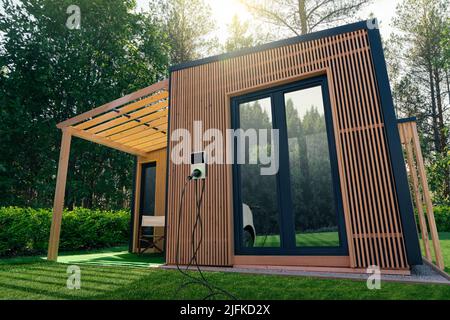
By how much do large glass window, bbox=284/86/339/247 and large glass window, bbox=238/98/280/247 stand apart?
28 cm

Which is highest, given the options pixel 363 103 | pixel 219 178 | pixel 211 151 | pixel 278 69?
pixel 278 69

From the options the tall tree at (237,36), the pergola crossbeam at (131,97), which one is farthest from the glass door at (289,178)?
the tall tree at (237,36)

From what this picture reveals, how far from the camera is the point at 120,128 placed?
20.3 ft

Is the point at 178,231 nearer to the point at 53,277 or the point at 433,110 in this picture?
the point at 53,277

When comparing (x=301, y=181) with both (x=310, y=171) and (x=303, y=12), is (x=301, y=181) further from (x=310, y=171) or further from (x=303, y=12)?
(x=303, y=12)

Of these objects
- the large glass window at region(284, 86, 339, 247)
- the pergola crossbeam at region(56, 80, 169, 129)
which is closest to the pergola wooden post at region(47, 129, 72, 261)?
the pergola crossbeam at region(56, 80, 169, 129)

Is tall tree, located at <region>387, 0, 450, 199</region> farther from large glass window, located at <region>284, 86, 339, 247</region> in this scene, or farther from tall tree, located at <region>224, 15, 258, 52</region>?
large glass window, located at <region>284, 86, 339, 247</region>

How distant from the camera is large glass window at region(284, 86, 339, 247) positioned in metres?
3.36

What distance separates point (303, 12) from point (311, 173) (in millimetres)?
9754

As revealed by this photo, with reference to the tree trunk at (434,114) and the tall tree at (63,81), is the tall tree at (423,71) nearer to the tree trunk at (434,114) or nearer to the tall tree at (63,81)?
the tree trunk at (434,114)

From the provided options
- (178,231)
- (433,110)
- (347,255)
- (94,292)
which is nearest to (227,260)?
(178,231)

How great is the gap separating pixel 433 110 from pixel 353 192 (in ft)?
48.2

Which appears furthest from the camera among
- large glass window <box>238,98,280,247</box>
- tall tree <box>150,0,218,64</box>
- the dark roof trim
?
tall tree <box>150,0,218,64</box>
